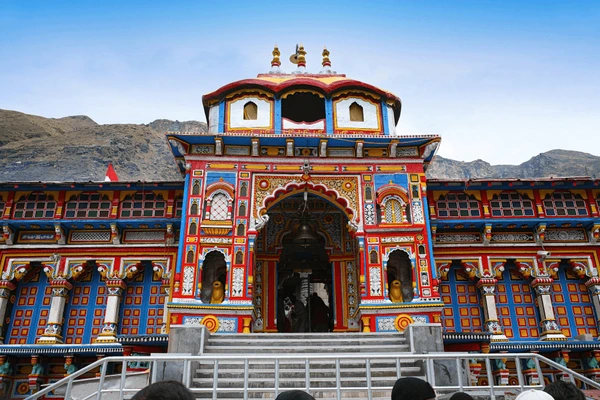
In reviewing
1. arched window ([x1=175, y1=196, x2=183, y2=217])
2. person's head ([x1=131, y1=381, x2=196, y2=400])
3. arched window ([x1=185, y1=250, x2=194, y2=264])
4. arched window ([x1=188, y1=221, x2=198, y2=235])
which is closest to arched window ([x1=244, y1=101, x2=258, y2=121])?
arched window ([x1=175, y1=196, x2=183, y2=217])

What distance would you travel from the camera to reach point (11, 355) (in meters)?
14.0

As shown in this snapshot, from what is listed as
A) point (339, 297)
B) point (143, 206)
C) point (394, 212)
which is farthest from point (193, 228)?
point (394, 212)

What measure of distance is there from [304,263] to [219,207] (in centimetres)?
502

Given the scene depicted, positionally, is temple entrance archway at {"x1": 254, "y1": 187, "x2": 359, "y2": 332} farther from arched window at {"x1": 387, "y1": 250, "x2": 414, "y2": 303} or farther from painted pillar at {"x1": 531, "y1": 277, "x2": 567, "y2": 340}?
painted pillar at {"x1": 531, "y1": 277, "x2": 567, "y2": 340}

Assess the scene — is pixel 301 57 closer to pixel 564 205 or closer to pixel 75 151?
pixel 564 205

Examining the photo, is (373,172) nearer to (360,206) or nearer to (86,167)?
(360,206)

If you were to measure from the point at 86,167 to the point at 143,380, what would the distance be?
101 ft

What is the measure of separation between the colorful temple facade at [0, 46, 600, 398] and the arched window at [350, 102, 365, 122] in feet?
0.18

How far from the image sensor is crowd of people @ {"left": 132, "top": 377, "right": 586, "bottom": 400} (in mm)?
2658

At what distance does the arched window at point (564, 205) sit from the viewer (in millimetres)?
16016

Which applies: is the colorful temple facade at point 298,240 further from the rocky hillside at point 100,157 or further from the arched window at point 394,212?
the rocky hillside at point 100,157

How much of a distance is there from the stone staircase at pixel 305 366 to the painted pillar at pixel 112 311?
5523 millimetres

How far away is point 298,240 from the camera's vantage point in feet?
51.7

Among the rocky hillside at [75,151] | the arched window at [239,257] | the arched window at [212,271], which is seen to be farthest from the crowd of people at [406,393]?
the rocky hillside at [75,151]
